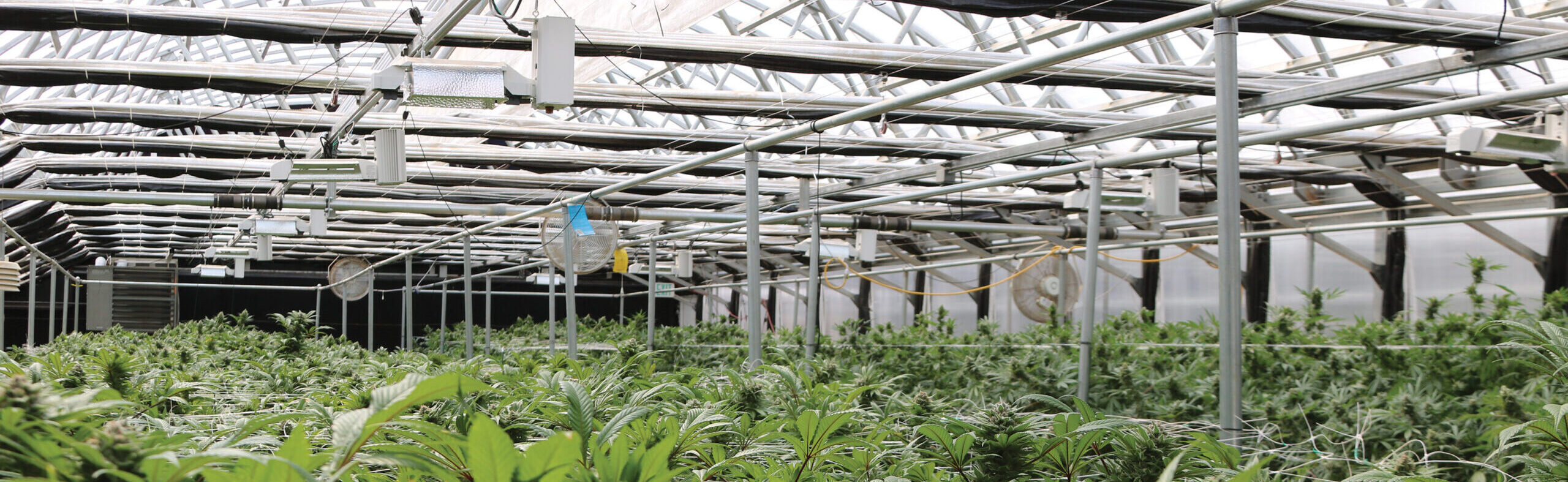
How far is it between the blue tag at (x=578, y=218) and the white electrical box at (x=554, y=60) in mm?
2903

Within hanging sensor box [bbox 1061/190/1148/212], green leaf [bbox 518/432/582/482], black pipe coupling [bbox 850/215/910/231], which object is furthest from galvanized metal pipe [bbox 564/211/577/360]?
green leaf [bbox 518/432/582/482]

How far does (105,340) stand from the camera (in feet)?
31.5

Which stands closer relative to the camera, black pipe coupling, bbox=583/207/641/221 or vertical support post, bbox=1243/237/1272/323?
black pipe coupling, bbox=583/207/641/221

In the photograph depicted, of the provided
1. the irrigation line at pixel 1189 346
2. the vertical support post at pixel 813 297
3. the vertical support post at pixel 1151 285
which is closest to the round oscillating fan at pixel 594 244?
the vertical support post at pixel 813 297

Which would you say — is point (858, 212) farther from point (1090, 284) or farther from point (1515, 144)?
point (1515, 144)

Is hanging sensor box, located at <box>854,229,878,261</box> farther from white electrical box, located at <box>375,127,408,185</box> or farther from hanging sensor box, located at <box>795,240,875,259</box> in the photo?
white electrical box, located at <box>375,127,408,185</box>

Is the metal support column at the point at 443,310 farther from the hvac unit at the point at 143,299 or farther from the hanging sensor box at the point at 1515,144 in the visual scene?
the hanging sensor box at the point at 1515,144

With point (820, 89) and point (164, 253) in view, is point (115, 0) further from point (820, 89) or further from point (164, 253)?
point (164, 253)

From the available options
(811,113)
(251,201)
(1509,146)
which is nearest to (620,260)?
(251,201)

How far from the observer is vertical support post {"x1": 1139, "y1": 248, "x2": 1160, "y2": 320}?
1462 centimetres

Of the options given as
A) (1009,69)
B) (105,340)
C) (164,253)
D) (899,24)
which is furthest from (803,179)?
(164,253)

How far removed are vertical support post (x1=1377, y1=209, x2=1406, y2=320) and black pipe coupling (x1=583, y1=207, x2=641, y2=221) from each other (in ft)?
26.2

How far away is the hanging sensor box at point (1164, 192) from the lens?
22.1ft

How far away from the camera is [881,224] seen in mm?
9656
